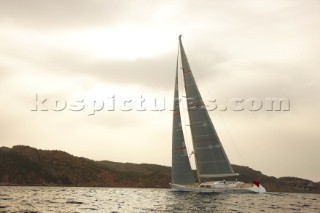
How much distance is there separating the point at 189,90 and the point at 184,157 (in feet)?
35.5

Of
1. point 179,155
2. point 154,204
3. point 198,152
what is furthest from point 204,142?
point 154,204

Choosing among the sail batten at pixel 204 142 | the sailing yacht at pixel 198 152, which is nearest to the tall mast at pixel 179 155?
the sailing yacht at pixel 198 152

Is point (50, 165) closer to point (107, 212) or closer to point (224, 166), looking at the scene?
point (224, 166)

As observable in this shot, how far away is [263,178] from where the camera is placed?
16925 cm

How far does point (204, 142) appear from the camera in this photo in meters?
57.3

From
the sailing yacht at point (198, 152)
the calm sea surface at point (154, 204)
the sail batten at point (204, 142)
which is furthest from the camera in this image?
the sail batten at point (204, 142)

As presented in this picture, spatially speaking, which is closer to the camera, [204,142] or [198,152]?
[204,142]

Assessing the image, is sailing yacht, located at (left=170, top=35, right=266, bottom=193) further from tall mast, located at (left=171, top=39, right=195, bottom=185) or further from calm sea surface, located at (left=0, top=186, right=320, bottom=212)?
calm sea surface, located at (left=0, top=186, right=320, bottom=212)

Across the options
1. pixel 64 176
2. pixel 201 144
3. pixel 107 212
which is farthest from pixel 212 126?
pixel 64 176

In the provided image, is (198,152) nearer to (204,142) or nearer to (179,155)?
(204,142)

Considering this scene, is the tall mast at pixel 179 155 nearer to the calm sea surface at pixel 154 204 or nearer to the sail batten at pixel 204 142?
the sail batten at pixel 204 142

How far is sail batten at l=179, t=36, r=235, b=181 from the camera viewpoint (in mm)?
57000

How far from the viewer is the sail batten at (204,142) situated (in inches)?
2244

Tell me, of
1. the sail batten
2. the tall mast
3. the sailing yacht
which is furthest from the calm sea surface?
the sail batten
